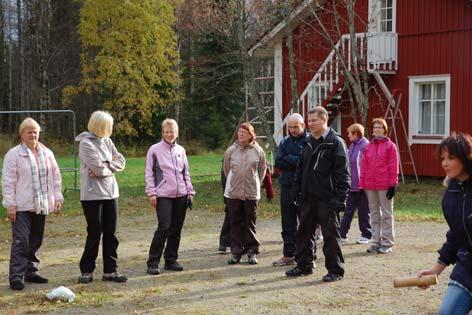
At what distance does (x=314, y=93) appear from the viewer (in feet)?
77.2

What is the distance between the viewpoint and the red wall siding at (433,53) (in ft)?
68.4

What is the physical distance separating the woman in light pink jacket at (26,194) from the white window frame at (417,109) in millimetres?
15464

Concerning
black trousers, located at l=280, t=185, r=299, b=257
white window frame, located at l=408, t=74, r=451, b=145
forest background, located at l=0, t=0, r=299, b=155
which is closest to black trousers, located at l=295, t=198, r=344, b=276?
black trousers, located at l=280, t=185, r=299, b=257

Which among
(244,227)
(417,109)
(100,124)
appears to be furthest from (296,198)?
(417,109)

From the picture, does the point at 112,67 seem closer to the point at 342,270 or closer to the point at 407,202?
the point at 407,202

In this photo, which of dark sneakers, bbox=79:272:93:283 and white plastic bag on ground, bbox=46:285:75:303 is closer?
white plastic bag on ground, bbox=46:285:75:303

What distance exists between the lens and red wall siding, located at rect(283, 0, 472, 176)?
20.8 metres

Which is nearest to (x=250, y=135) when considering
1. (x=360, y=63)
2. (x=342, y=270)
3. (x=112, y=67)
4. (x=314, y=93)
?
(x=342, y=270)

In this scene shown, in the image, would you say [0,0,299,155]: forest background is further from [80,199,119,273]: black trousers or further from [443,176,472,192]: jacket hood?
[443,176,472,192]: jacket hood

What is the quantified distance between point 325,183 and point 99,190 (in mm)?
2623

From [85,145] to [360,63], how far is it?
46.2ft

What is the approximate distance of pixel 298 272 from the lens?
876cm

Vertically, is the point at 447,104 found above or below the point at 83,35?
below

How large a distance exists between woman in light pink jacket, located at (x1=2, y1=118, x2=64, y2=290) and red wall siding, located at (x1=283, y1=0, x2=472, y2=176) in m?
14.1
